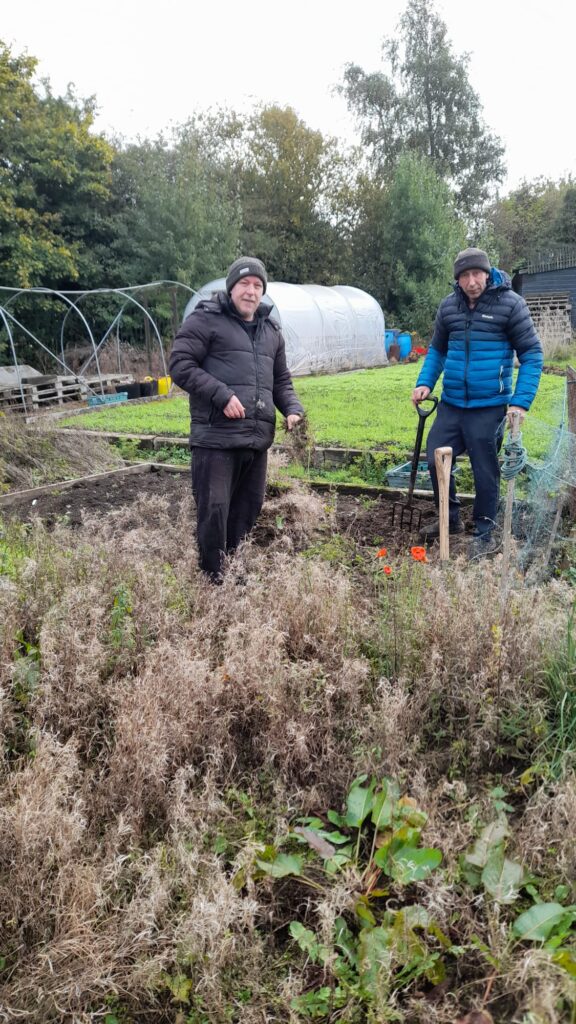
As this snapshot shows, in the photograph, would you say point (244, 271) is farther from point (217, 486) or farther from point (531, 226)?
point (531, 226)

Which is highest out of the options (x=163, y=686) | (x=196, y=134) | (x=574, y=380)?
(x=196, y=134)

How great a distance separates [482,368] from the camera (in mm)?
4516

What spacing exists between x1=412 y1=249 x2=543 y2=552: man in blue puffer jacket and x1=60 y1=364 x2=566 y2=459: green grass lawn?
1521 mm

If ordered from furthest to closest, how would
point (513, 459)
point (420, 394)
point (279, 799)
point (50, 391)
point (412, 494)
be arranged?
point (50, 391)
point (412, 494)
point (420, 394)
point (513, 459)
point (279, 799)

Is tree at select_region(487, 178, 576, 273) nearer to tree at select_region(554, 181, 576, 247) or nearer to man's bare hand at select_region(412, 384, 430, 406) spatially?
tree at select_region(554, 181, 576, 247)

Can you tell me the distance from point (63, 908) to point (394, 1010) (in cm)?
80

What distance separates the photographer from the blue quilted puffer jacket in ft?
14.5

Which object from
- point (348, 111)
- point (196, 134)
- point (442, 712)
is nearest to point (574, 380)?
point (442, 712)

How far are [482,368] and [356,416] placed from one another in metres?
5.63

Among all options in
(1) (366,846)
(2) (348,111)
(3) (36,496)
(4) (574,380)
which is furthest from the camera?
(2) (348,111)

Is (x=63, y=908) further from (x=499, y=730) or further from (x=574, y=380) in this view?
(x=574, y=380)

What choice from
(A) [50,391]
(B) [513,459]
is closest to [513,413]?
(B) [513,459]

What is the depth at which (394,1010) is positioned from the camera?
1.52 metres

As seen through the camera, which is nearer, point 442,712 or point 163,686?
point 163,686
